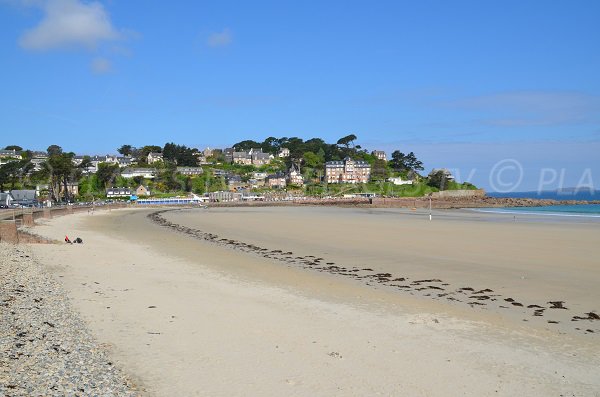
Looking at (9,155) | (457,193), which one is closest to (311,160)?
(457,193)

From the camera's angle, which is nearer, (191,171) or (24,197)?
(24,197)

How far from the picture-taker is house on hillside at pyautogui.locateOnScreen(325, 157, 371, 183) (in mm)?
142000

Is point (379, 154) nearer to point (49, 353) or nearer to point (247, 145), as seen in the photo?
point (247, 145)

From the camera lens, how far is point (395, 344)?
22.5 ft

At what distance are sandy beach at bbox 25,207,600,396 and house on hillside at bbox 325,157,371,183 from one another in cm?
12494

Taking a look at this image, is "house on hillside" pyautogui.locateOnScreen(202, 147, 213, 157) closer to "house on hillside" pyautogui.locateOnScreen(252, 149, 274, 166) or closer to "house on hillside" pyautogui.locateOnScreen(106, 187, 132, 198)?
"house on hillside" pyautogui.locateOnScreen(252, 149, 274, 166)

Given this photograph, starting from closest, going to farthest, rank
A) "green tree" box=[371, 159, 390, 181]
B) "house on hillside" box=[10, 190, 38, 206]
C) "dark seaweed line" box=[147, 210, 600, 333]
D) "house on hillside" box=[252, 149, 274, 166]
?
"dark seaweed line" box=[147, 210, 600, 333]
"house on hillside" box=[10, 190, 38, 206]
"green tree" box=[371, 159, 390, 181]
"house on hillside" box=[252, 149, 274, 166]

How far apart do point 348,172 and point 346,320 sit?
135218 mm

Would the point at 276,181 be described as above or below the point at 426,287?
above

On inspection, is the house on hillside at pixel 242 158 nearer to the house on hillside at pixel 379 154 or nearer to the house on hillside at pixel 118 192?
the house on hillside at pixel 379 154

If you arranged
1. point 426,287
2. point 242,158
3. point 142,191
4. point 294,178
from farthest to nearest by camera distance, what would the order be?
1. point 242,158
2. point 294,178
3. point 142,191
4. point 426,287

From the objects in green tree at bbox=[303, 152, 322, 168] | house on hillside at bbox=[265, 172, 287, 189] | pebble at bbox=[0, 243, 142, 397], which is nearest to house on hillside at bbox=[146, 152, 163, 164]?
house on hillside at bbox=[265, 172, 287, 189]

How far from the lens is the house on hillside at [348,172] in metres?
142

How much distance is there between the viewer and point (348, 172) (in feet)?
468
